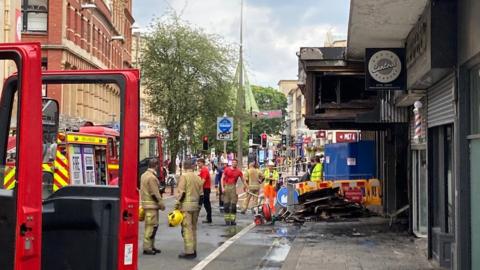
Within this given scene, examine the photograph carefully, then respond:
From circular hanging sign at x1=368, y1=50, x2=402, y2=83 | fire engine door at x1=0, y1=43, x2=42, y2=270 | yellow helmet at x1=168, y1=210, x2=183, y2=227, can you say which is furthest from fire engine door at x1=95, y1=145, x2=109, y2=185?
fire engine door at x1=0, y1=43, x2=42, y2=270

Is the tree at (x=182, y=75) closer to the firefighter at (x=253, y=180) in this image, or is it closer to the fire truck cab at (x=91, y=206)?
the firefighter at (x=253, y=180)

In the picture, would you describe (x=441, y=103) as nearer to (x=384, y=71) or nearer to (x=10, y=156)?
(x=384, y=71)

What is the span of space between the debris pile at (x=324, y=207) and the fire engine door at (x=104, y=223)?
1246 cm

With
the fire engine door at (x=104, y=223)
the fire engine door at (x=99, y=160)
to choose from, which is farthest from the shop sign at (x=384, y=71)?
the fire engine door at (x=99, y=160)

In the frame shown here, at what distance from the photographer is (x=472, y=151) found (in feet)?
23.7

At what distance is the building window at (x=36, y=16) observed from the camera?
1469 inches

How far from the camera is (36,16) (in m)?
37.6

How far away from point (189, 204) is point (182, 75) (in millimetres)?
25821

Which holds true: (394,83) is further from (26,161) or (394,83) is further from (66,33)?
(66,33)

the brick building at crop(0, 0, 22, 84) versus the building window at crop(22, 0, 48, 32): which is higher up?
the building window at crop(22, 0, 48, 32)

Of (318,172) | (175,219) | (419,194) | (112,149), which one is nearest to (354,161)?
(318,172)

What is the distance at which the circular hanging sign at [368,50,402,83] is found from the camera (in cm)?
1113

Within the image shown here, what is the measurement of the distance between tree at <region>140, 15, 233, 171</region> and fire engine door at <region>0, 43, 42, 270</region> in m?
32.8

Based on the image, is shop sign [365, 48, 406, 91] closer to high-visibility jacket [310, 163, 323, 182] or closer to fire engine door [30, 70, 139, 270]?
fire engine door [30, 70, 139, 270]
